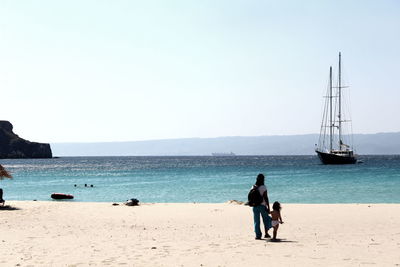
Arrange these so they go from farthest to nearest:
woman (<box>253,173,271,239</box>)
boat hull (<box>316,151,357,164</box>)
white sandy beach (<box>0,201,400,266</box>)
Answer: boat hull (<box>316,151,357,164</box>), woman (<box>253,173,271,239</box>), white sandy beach (<box>0,201,400,266</box>)

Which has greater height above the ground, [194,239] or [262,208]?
[262,208]

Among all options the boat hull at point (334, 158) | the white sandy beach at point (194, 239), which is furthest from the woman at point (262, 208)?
the boat hull at point (334, 158)

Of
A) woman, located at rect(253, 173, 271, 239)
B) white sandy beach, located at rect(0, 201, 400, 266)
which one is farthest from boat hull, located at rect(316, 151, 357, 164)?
woman, located at rect(253, 173, 271, 239)

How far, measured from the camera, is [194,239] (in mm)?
14711

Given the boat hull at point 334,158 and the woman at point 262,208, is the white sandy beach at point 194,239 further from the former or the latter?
the boat hull at point 334,158

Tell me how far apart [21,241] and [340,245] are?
9.27 metres

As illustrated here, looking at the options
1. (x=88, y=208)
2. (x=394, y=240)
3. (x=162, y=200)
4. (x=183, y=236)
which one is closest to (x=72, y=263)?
(x=183, y=236)

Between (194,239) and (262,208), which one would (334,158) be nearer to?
(262,208)

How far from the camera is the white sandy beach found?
1135cm

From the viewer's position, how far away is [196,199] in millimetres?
38312

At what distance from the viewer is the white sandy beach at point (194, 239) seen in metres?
11.4

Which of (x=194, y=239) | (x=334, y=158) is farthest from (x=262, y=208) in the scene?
(x=334, y=158)

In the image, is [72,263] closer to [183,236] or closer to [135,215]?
[183,236]

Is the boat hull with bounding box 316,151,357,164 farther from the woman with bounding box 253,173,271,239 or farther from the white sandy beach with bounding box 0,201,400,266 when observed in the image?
the woman with bounding box 253,173,271,239
